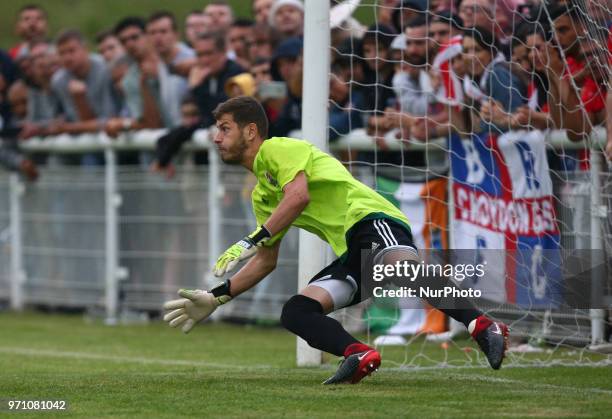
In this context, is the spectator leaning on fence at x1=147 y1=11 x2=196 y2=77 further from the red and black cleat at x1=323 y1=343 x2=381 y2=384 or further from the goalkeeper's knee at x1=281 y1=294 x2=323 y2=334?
the red and black cleat at x1=323 y1=343 x2=381 y2=384

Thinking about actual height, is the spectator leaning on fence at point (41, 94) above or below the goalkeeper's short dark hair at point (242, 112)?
above

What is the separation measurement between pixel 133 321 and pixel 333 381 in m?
8.35

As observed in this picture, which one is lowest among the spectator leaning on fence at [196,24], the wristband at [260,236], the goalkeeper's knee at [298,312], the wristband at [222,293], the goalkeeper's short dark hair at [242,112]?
the goalkeeper's knee at [298,312]

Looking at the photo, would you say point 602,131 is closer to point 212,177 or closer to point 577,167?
point 577,167

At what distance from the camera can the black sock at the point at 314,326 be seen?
8.41 meters

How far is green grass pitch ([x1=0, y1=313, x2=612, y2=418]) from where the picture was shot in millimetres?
7484

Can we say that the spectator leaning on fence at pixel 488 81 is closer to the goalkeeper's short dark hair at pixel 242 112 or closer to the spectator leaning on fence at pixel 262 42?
the goalkeeper's short dark hair at pixel 242 112

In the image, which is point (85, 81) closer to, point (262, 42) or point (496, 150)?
point (262, 42)

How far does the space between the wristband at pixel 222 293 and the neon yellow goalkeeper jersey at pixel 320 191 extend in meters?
0.41

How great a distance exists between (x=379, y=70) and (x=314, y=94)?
194cm

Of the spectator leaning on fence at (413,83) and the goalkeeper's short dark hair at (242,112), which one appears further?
the spectator leaning on fence at (413,83)

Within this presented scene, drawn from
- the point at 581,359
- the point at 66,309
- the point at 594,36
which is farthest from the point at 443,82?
the point at 66,309

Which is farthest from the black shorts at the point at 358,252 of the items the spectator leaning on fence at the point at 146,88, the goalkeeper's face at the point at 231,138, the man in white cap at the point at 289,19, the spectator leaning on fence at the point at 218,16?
the spectator leaning on fence at the point at 218,16

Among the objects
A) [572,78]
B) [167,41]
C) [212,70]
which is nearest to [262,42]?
[212,70]
